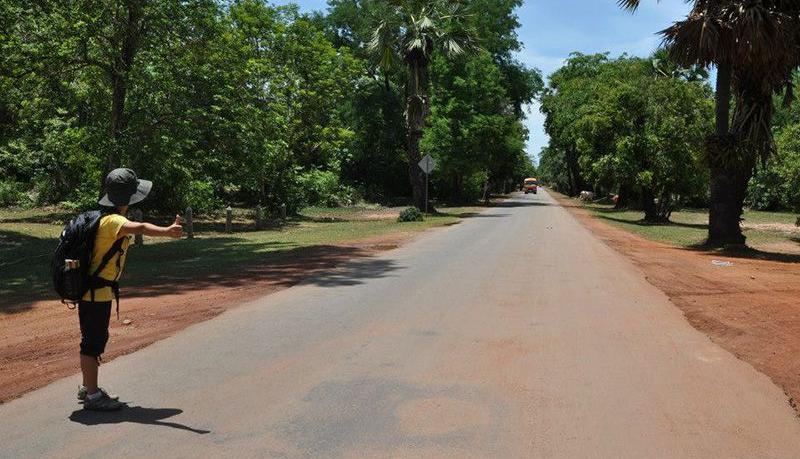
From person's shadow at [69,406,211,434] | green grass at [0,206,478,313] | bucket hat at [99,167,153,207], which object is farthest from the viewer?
green grass at [0,206,478,313]

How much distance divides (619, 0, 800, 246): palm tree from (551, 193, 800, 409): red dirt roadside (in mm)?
3079

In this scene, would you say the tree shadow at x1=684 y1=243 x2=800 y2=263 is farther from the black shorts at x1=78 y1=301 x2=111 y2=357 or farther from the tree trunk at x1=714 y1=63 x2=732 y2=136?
the black shorts at x1=78 y1=301 x2=111 y2=357

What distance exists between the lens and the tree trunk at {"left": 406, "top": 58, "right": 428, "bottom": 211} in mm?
33906

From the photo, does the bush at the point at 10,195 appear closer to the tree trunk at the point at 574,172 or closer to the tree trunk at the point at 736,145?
the tree trunk at the point at 736,145

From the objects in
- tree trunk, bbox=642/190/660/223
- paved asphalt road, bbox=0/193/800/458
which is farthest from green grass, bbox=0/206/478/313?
tree trunk, bbox=642/190/660/223

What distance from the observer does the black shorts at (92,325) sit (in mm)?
4785

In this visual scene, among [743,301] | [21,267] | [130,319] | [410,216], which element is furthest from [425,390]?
[410,216]

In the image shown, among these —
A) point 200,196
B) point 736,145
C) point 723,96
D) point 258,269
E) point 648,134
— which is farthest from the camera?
point 648,134

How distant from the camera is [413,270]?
1280cm

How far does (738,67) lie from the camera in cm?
1830

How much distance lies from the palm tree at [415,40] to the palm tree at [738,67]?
15.1 m

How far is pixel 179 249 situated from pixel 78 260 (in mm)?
13889

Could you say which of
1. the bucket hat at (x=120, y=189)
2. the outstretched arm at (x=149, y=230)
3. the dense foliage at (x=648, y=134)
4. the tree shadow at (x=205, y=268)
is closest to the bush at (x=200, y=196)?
the tree shadow at (x=205, y=268)

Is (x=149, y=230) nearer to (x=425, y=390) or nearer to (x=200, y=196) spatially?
(x=425, y=390)
